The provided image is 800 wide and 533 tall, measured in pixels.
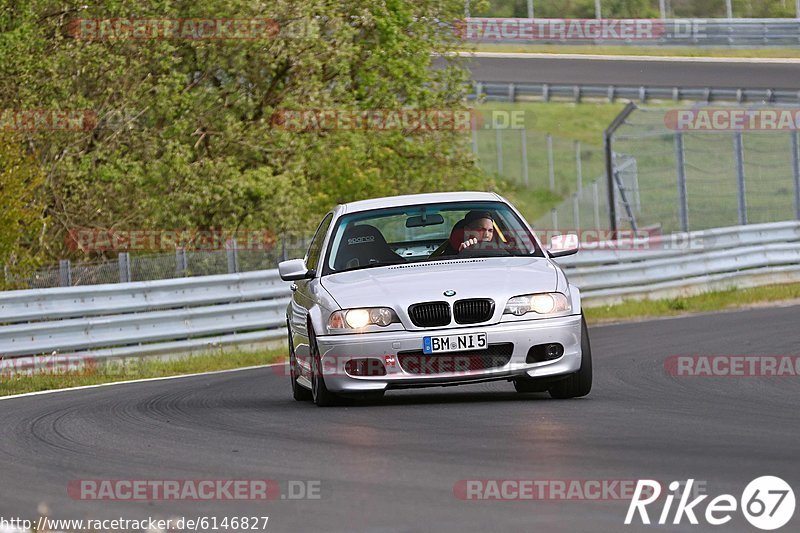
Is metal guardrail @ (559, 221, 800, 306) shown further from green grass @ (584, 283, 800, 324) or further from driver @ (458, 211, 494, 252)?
driver @ (458, 211, 494, 252)

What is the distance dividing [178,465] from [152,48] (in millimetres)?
20275

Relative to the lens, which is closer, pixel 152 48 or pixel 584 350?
pixel 584 350

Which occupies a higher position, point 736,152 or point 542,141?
point 736,152

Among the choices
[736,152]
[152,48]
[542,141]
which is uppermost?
[152,48]

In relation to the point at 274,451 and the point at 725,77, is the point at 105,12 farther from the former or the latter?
the point at 725,77

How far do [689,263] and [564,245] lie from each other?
14.4 meters

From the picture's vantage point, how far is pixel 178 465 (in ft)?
26.0

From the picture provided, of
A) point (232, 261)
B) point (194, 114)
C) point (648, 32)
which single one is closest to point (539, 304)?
point (232, 261)

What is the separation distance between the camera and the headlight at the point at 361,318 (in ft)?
33.8

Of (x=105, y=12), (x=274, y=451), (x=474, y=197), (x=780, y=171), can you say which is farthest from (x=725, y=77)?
(x=274, y=451)

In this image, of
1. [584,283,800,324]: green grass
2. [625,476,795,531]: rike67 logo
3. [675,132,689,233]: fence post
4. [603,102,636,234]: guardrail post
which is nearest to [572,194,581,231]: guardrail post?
[603,102,636,234]: guardrail post

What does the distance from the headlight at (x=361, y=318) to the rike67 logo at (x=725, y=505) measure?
4.05 metres

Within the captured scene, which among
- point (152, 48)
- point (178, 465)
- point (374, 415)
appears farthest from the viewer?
point (152, 48)

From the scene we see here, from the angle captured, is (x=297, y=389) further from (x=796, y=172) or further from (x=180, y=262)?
(x=796, y=172)
